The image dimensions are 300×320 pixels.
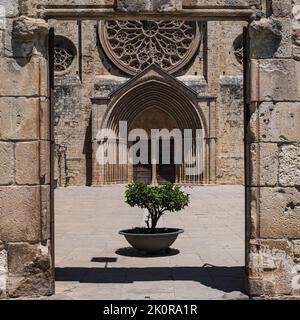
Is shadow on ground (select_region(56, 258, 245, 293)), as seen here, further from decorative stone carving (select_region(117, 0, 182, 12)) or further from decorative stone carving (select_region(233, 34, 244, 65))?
decorative stone carving (select_region(233, 34, 244, 65))

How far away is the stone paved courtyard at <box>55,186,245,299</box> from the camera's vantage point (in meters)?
5.17

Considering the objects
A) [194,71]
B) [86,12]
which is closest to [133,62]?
[194,71]

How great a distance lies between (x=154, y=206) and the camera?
7.45 meters

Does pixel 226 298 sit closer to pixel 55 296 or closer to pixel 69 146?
pixel 55 296

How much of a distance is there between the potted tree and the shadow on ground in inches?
35.2

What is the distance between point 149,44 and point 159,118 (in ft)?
11.0

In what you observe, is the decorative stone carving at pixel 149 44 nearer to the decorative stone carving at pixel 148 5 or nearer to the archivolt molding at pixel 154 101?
the archivolt molding at pixel 154 101

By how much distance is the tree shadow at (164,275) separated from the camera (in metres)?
5.54

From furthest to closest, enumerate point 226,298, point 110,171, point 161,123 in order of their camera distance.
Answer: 1. point 161,123
2. point 110,171
3. point 226,298

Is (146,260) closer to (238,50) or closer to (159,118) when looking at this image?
(159,118)

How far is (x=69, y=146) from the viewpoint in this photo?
75.7 feet

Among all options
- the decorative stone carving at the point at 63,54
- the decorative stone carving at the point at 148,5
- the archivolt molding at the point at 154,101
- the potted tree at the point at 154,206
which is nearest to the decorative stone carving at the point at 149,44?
the archivolt molding at the point at 154,101

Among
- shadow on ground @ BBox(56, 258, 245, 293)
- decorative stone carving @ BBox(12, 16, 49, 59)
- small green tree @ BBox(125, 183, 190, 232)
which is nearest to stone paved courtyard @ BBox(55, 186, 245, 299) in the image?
shadow on ground @ BBox(56, 258, 245, 293)

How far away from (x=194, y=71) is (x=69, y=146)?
641 centimetres
